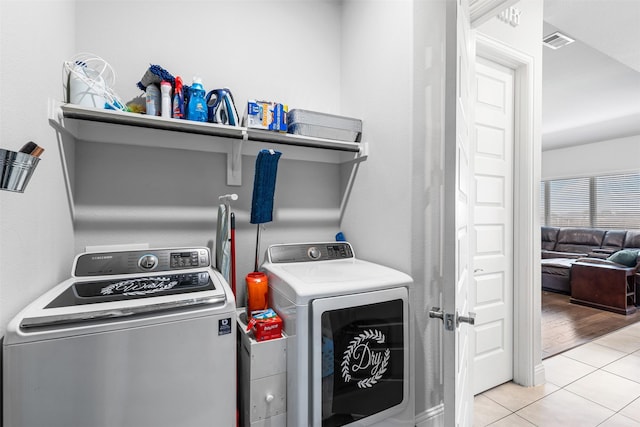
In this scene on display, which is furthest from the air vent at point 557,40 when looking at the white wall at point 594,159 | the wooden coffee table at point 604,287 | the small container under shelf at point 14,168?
the white wall at point 594,159

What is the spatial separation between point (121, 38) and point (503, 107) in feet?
8.21

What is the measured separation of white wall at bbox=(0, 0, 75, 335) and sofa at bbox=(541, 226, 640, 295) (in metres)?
5.74

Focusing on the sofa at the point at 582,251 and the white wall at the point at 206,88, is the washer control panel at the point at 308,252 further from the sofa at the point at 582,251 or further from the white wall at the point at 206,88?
the sofa at the point at 582,251

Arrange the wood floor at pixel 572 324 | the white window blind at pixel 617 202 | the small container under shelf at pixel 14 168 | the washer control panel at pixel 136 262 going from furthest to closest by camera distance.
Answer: the white window blind at pixel 617 202 < the wood floor at pixel 572 324 < the washer control panel at pixel 136 262 < the small container under shelf at pixel 14 168

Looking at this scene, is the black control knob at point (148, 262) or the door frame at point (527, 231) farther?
the door frame at point (527, 231)

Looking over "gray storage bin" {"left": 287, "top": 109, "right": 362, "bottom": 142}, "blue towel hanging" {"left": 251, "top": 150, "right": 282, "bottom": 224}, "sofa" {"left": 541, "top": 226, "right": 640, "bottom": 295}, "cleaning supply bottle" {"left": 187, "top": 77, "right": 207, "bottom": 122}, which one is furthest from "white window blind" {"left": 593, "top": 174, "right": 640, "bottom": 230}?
"cleaning supply bottle" {"left": 187, "top": 77, "right": 207, "bottom": 122}

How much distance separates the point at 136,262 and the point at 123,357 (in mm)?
568

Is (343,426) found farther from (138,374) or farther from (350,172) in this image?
(350,172)

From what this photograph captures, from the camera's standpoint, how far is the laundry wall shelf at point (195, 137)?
129cm

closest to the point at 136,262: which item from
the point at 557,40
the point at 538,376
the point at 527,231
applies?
the point at 527,231

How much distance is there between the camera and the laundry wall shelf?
1294mm

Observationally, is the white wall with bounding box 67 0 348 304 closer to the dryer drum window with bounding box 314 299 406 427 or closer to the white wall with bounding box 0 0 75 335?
the white wall with bounding box 0 0 75 335

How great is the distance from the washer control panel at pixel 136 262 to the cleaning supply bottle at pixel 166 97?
68 cm

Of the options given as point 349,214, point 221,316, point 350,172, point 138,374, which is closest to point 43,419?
point 138,374
